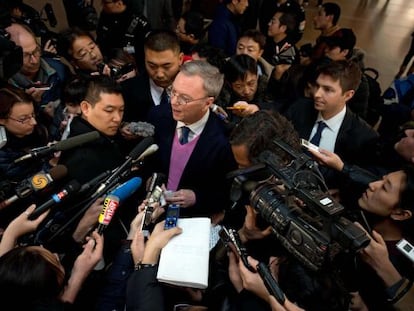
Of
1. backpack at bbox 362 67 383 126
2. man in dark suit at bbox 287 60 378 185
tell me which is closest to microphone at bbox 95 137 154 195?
man in dark suit at bbox 287 60 378 185

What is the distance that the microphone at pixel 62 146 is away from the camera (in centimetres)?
130

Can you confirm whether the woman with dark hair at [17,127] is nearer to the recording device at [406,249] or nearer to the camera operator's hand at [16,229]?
the camera operator's hand at [16,229]

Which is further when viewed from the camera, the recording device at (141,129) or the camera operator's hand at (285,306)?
the recording device at (141,129)

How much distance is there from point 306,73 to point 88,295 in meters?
2.26

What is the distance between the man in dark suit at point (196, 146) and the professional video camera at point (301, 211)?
1.74ft

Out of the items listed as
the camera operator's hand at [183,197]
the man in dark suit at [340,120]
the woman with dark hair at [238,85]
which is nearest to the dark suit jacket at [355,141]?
the man in dark suit at [340,120]

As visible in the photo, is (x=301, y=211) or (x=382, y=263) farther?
(x=382, y=263)

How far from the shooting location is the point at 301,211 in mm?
1063

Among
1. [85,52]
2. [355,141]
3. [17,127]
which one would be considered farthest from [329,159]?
[85,52]

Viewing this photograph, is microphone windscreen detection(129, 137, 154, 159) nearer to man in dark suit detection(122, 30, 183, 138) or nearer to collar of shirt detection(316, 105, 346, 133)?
man in dark suit detection(122, 30, 183, 138)

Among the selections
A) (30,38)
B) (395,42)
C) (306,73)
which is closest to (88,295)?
(30,38)

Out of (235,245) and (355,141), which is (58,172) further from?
(355,141)

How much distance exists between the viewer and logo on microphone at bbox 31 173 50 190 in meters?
1.22

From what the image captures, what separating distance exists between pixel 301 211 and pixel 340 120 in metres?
1.22
